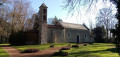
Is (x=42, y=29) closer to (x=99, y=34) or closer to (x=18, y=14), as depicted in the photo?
(x=18, y=14)

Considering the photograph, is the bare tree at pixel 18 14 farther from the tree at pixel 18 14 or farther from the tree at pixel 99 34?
the tree at pixel 99 34

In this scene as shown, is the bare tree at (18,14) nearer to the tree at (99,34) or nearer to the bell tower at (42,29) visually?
the bell tower at (42,29)

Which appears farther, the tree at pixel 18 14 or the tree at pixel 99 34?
the tree at pixel 99 34

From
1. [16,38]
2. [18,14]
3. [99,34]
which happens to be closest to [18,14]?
[18,14]

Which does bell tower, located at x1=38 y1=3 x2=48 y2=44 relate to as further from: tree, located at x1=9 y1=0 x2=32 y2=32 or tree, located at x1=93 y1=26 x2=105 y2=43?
tree, located at x1=93 y1=26 x2=105 y2=43

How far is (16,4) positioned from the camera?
3512 cm

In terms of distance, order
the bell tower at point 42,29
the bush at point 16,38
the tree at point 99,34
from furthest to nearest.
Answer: the tree at point 99,34 → the bell tower at point 42,29 → the bush at point 16,38

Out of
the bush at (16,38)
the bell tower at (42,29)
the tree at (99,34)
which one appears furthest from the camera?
the tree at (99,34)

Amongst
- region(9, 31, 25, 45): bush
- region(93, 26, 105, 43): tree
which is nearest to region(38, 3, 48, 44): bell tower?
region(9, 31, 25, 45): bush

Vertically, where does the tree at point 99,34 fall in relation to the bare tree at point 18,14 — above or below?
below

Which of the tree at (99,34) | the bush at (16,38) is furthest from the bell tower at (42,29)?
the tree at (99,34)

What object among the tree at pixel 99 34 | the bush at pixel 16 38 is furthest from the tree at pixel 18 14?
the tree at pixel 99 34

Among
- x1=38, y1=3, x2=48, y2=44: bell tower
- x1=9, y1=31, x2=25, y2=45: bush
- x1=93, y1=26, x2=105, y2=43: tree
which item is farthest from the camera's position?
x1=93, y1=26, x2=105, y2=43: tree

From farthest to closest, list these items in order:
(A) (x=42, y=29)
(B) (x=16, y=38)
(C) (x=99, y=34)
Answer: (C) (x=99, y=34) < (A) (x=42, y=29) < (B) (x=16, y=38)
